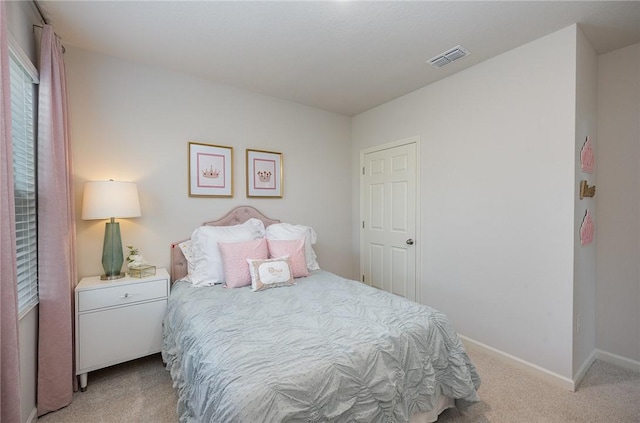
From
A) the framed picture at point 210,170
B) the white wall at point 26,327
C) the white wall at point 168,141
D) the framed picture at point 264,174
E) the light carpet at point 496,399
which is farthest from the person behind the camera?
the framed picture at point 264,174

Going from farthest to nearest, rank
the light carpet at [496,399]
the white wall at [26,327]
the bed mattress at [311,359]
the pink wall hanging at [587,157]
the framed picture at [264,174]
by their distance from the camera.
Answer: the framed picture at [264,174]
the pink wall hanging at [587,157]
the light carpet at [496,399]
the white wall at [26,327]
the bed mattress at [311,359]

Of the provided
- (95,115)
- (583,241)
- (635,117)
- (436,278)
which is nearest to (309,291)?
(436,278)

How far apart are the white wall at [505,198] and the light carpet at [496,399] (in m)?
0.21

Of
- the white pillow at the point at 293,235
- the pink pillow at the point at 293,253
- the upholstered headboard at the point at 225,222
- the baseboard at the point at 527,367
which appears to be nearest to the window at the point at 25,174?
the upholstered headboard at the point at 225,222

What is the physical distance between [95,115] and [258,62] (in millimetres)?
1428

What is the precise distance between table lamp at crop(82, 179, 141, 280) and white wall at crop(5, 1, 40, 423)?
518 mm

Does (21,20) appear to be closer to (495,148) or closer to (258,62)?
(258,62)

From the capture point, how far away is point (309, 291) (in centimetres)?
217

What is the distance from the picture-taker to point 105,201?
213 cm

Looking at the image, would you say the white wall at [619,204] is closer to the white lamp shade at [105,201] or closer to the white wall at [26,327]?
the white lamp shade at [105,201]

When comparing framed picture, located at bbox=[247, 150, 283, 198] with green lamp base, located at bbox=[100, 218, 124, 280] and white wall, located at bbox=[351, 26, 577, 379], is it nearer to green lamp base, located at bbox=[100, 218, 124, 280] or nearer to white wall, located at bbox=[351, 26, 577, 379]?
green lamp base, located at bbox=[100, 218, 124, 280]

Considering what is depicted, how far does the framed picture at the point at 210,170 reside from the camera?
2785mm

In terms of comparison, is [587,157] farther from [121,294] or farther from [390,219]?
[121,294]

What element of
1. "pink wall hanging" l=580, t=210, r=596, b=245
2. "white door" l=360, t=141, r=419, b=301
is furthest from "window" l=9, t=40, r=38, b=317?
"pink wall hanging" l=580, t=210, r=596, b=245
